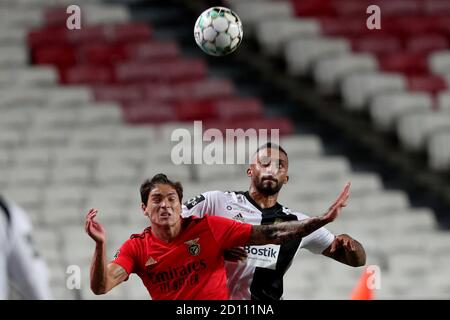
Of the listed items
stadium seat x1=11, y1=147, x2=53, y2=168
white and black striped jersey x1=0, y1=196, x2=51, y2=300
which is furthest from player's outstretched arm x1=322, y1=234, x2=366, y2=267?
stadium seat x1=11, y1=147, x2=53, y2=168

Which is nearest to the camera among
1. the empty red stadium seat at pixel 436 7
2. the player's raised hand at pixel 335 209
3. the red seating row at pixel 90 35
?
the player's raised hand at pixel 335 209

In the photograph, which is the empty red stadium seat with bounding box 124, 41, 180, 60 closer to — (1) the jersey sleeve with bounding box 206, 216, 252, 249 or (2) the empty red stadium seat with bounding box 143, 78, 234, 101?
(2) the empty red stadium seat with bounding box 143, 78, 234, 101

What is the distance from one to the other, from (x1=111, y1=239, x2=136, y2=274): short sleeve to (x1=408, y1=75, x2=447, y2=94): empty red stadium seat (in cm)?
854

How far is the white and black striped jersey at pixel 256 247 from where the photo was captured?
17.9 ft

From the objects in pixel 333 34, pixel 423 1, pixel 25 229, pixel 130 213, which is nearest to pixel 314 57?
pixel 333 34

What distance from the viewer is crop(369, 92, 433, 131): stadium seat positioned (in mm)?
12820

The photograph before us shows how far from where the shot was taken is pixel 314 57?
44.5 ft

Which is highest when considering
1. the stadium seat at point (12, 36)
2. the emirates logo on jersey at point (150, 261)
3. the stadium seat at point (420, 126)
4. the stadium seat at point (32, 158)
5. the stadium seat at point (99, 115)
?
the stadium seat at point (12, 36)

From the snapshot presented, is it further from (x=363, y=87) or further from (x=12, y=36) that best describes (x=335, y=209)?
(x=12, y=36)

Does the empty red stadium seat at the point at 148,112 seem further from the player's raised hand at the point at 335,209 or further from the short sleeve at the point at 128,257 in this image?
the player's raised hand at the point at 335,209

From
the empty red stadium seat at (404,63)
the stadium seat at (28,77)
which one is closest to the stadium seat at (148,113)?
the stadium seat at (28,77)

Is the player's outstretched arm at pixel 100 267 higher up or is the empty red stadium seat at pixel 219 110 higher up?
the empty red stadium seat at pixel 219 110

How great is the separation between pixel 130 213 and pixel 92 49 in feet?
11.4
